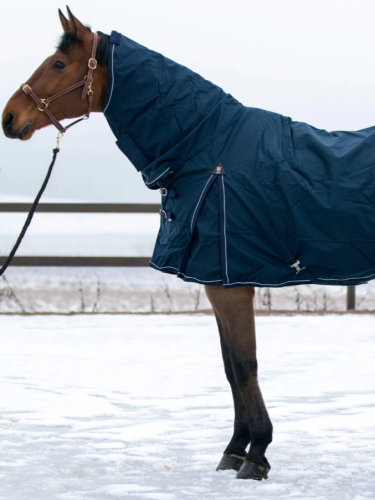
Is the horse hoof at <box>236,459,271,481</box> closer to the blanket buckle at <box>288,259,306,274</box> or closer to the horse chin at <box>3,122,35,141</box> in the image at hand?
the blanket buckle at <box>288,259,306,274</box>

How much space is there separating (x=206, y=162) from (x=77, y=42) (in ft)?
2.43

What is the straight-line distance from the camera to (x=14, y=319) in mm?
7668

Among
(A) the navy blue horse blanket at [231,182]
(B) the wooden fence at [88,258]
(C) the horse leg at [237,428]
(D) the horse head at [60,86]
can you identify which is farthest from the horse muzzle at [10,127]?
(B) the wooden fence at [88,258]

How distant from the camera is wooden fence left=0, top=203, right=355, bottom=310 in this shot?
26.9 ft

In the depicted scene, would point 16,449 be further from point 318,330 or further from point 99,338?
point 318,330

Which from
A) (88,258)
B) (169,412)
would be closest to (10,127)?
(169,412)

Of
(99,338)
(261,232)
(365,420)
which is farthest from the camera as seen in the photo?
(99,338)

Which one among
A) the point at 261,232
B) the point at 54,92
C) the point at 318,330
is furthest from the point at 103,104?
the point at 318,330

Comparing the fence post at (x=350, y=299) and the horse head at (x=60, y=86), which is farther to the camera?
the fence post at (x=350, y=299)

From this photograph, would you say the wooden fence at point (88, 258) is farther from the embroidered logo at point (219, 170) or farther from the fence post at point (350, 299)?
the embroidered logo at point (219, 170)

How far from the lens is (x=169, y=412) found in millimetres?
4172

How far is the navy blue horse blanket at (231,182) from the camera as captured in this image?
3.00 metres

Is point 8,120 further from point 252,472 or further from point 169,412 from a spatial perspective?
point 169,412

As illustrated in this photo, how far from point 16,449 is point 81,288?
4.68 m
